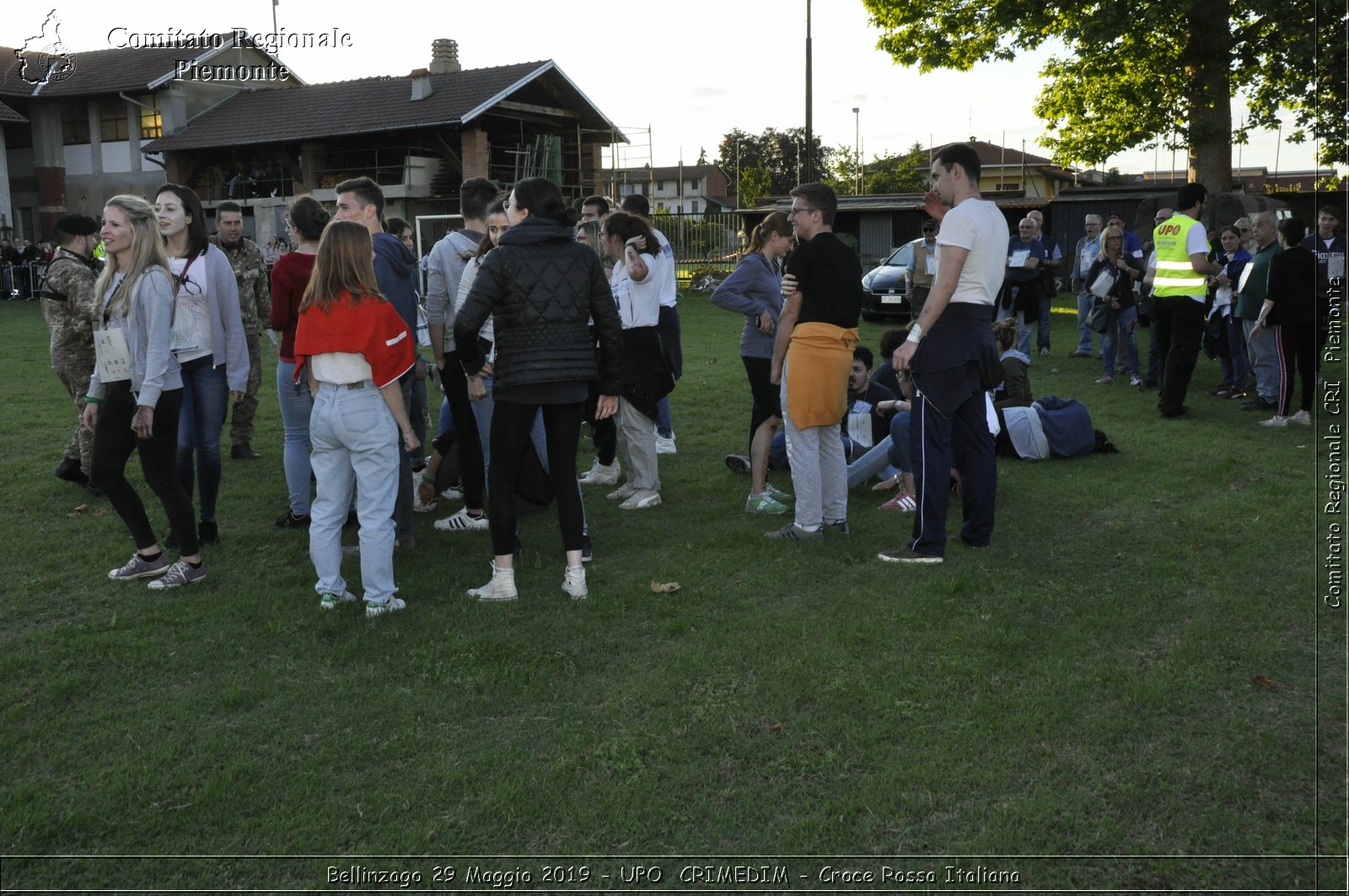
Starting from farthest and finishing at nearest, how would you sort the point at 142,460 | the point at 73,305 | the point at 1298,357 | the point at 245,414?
the point at 1298,357
the point at 245,414
the point at 73,305
the point at 142,460

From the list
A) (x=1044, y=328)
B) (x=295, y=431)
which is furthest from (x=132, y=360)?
(x=1044, y=328)

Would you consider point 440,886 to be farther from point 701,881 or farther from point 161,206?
point 161,206

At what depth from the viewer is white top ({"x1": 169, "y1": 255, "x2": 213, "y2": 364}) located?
590 centimetres

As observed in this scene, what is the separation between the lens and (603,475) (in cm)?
816

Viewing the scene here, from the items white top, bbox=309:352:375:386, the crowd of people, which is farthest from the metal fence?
white top, bbox=309:352:375:386

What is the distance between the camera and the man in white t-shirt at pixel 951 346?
565 centimetres

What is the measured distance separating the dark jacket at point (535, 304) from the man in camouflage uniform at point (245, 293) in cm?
390

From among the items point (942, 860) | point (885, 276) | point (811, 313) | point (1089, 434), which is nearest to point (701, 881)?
point (942, 860)

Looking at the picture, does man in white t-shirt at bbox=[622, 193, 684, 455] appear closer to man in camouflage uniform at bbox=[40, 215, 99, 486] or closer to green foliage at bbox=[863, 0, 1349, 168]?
man in camouflage uniform at bbox=[40, 215, 99, 486]

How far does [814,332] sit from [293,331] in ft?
9.80

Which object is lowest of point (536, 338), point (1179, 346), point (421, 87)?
point (1179, 346)

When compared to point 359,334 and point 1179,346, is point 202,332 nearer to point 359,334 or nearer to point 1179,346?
point 359,334

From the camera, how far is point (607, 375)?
539 centimetres

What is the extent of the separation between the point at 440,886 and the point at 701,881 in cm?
76
